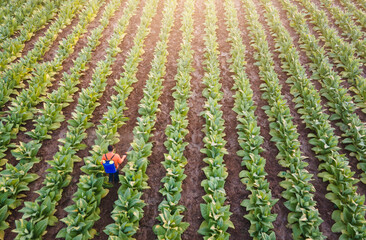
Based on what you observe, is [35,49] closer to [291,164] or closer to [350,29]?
[291,164]

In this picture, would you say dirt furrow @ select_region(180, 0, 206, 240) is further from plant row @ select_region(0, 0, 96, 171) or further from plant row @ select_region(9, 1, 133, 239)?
plant row @ select_region(0, 0, 96, 171)

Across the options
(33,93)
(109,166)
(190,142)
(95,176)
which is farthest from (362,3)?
(33,93)

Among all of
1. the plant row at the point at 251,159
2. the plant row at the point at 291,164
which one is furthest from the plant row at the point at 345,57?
the plant row at the point at 251,159

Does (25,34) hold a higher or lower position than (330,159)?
higher

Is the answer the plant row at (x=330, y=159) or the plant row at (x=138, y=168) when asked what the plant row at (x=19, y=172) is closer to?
the plant row at (x=138, y=168)

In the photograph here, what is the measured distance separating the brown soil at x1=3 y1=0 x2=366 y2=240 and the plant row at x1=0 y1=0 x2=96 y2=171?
0.29 metres

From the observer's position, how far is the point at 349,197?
6.16 metres

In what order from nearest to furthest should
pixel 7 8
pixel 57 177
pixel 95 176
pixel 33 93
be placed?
pixel 57 177
pixel 95 176
pixel 33 93
pixel 7 8

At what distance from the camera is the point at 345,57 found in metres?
11.1

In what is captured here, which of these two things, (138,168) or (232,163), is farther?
(232,163)

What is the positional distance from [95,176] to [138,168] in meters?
1.32

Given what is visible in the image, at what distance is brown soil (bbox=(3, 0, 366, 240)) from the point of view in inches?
248

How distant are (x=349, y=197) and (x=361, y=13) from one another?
14227mm

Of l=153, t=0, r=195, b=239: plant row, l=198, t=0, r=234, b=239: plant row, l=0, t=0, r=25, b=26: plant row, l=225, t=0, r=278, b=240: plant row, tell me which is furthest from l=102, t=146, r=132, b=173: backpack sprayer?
l=0, t=0, r=25, b=26: plant row
